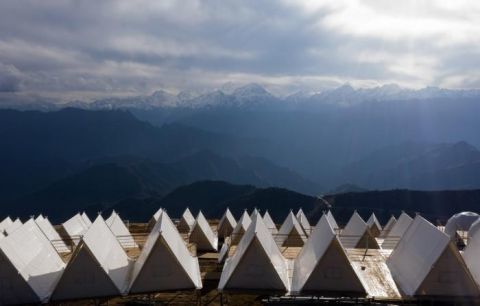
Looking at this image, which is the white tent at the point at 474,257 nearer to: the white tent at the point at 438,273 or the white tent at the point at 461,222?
the white tent at the point at 438,273

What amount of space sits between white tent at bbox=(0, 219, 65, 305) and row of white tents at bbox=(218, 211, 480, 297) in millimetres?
10039

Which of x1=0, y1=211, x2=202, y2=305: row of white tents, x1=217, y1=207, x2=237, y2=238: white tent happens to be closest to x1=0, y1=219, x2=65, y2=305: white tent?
x1=0, y1=211, x2=202, y2=305: row of white tents

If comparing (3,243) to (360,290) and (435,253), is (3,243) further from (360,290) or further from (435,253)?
(435,253)

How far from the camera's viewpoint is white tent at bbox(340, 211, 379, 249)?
37781mm

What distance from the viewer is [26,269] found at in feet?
78.5

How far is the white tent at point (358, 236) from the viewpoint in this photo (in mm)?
37781

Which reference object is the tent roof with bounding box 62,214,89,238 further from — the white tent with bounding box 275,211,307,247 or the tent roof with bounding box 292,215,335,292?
the tent roof with bounding box 292,215,335,292

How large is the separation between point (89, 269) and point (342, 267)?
47.4ft

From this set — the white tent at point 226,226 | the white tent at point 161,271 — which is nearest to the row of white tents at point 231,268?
the white tent at point 161,271

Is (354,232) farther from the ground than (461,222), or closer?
farther from the ground

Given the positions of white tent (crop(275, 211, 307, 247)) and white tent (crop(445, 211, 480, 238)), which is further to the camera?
white tent (crop(445, 211, 480, 238))

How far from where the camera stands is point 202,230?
46.9 metres

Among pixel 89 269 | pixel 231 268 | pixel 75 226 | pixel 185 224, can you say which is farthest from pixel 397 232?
pixel 75 226

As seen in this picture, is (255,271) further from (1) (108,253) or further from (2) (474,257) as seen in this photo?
(2) (474,257)
